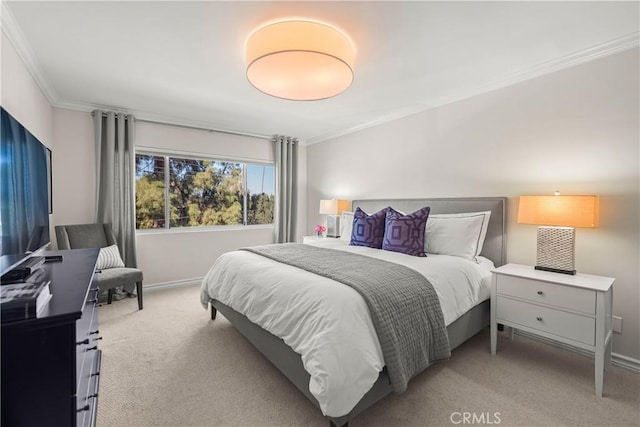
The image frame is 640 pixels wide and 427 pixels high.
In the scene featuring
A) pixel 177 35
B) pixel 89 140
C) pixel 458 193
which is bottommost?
pixel 458 193

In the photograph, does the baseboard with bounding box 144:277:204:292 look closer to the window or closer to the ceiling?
the window

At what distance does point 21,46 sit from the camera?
220 cm

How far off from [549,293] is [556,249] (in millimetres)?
409

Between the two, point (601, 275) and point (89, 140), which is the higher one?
point (89, 140)

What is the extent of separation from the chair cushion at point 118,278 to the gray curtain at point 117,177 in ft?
1.99

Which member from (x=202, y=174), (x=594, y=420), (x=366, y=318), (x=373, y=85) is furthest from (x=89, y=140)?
(x=594, y=420)

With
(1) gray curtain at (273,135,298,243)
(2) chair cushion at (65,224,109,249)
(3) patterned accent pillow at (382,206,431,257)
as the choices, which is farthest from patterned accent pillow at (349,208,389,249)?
(2) chair cushion at (65,224,109,249)

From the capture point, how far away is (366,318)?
1605 millimetres

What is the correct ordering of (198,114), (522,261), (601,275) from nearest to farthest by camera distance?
1. (601,275)
2. (522,261)
3. (198,114)

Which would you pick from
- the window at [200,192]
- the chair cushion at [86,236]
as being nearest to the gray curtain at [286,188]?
the window at [200,192]

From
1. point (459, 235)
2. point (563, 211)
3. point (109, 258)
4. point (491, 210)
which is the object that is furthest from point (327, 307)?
point (109, 258)

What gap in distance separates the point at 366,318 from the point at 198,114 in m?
3.54

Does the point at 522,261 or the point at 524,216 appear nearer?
the point at 524,216

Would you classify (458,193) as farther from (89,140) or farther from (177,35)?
(89,140)
